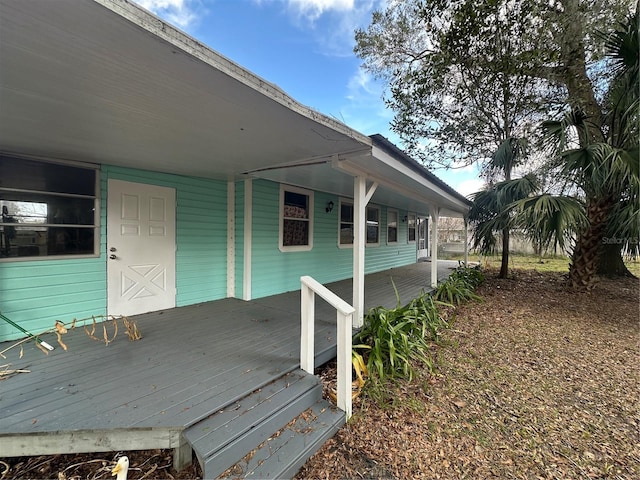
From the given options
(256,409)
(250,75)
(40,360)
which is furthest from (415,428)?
(40,360)

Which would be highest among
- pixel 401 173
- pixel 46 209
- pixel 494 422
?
pixel 401 173

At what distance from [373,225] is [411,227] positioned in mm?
3866

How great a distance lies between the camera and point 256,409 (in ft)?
6.66

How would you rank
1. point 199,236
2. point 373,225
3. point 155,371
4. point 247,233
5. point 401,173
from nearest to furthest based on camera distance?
1. point 155,371
2. point 401,173
3. point 199,236
4. point 247,233
5. point 373,225

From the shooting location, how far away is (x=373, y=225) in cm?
866

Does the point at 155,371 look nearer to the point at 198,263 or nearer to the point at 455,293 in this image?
the point at 198,263

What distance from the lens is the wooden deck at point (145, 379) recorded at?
1.73m

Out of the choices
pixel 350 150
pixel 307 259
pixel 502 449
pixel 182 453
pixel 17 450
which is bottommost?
pixel 502 449

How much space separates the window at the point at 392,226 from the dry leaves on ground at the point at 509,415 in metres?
5.38

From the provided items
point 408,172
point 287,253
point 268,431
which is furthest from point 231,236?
point 268,431

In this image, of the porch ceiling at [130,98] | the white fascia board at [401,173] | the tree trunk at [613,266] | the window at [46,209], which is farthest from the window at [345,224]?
the tree trunk at [613,266]

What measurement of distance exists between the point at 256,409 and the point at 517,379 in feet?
9.51

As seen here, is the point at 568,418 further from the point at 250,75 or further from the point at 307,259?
the point at 307,259

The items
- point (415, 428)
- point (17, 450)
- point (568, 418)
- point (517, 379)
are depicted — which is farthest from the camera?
point (517, 379)
